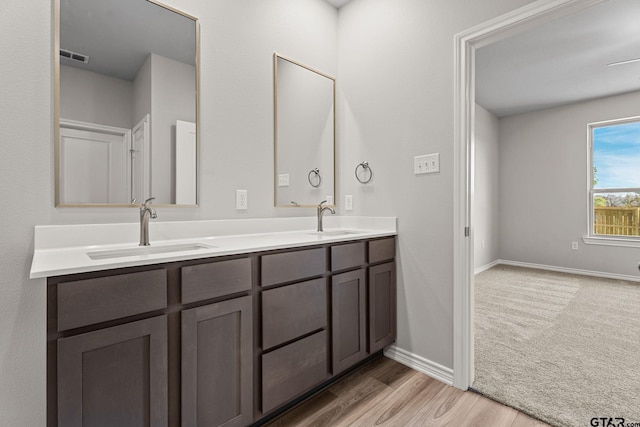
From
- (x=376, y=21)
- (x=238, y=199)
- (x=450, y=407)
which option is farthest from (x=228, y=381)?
(x=376, y=21)

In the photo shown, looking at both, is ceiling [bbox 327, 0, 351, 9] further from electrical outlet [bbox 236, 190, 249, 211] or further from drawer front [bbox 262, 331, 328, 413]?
drawer front [bbox 262, 331, 328, 413]

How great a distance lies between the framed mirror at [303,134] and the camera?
2.12 meters

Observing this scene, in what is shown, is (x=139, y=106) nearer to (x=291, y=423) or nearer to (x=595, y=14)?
(x=291, y=423)

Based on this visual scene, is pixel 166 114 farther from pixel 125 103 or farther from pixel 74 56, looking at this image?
pixel 74 56

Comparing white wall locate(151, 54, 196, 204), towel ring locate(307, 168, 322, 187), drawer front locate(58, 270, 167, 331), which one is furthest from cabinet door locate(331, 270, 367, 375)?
white wall locate(151, 54, 196, 204)

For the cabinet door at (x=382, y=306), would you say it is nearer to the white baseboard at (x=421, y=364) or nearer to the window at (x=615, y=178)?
the white baseboard at (x=421, y=364)

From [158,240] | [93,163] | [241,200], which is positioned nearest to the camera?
[93,163]

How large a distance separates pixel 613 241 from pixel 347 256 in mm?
4731

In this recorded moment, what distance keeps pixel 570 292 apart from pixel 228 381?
13.5 ft

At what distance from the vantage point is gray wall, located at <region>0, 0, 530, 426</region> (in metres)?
1.23

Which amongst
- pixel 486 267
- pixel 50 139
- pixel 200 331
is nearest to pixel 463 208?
pixel 200 331

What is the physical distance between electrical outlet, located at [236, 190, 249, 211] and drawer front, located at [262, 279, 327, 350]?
651mm

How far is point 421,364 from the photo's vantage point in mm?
1979

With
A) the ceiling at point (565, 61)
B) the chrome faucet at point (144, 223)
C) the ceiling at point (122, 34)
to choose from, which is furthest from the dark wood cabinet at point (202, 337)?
the ceiling at point (565, 61)
